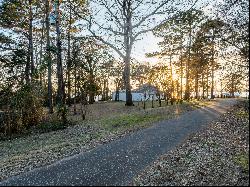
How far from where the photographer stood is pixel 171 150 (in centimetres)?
1275

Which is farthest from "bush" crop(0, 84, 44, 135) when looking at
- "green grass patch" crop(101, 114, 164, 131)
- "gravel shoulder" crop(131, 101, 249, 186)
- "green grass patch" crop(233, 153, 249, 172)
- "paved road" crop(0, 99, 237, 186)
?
"green grass patch" crop(233, 153, 249, 172)

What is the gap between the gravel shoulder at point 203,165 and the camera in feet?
29.6

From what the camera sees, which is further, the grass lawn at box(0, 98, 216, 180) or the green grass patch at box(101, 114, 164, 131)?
the green grass patch at box(101, 114, 164, 131)

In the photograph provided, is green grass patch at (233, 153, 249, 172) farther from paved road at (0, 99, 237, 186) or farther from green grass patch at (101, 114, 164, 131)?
green grass patch at (101, 114, 164, 131)

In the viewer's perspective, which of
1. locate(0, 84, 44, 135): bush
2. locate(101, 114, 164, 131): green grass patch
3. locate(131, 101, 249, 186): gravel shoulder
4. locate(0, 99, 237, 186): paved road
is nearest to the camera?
locate(131, 101, 249, 186): gravel shoulder

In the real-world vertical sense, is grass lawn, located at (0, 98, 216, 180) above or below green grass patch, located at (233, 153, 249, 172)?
below

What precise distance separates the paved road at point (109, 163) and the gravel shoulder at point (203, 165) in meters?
0.53

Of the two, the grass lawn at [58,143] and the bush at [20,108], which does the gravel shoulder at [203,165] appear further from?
the bush at [20,108]

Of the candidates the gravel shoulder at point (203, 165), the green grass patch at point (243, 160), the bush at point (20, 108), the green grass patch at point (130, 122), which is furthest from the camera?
the bush at point (20, 108)

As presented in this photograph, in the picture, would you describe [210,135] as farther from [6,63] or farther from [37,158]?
[6,63]

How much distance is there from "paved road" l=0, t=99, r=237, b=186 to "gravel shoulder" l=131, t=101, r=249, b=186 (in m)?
0.53

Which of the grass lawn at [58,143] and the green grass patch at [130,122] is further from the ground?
the green grass patch at [130,122]

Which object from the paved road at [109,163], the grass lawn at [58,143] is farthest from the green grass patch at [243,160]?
the grass lawn at [58,143]

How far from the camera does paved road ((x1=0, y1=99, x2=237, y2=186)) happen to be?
32.3ft
